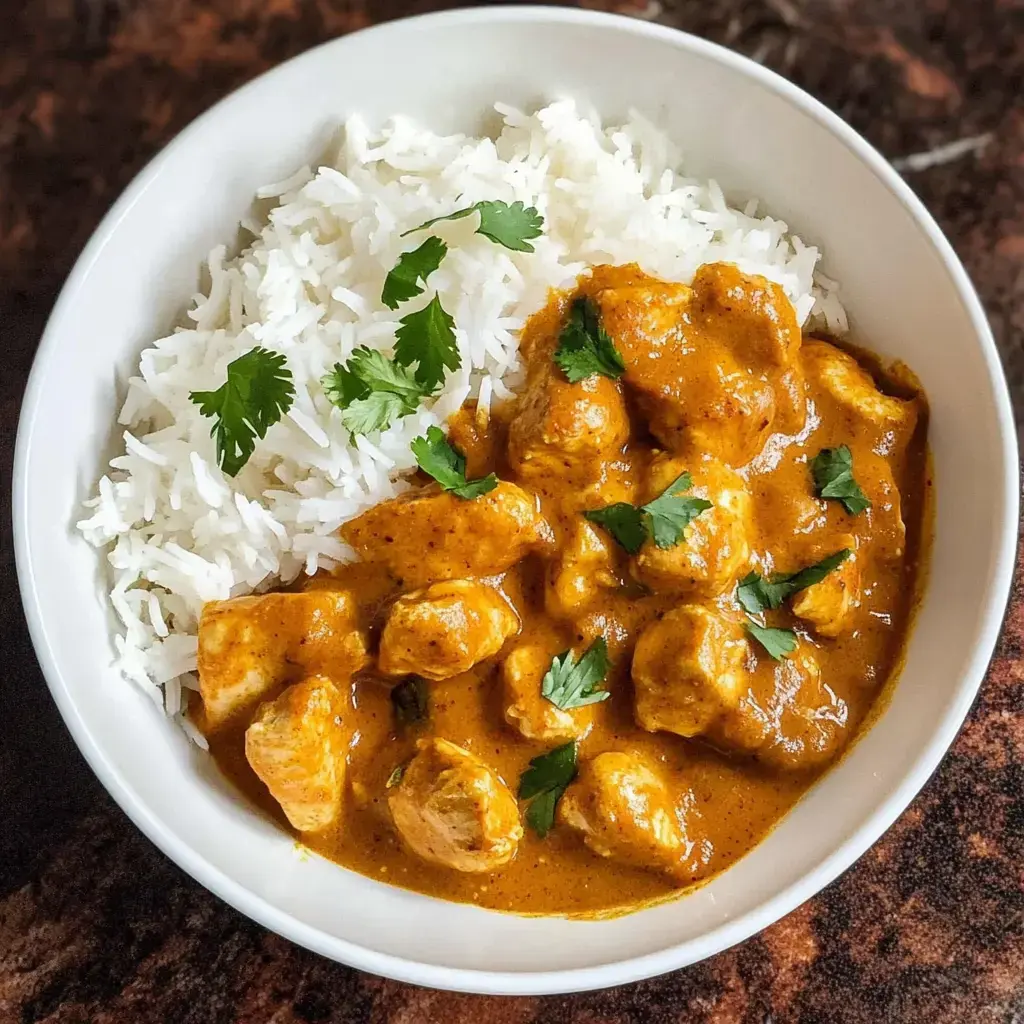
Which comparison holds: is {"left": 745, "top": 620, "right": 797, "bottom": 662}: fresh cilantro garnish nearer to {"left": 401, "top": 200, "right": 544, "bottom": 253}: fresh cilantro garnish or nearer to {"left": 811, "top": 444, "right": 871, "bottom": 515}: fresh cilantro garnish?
{"left": 811, "top": 444, "right": 871, "bottom": 515}: fresh cilantro garnish

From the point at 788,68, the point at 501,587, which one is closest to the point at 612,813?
the point at 501,587

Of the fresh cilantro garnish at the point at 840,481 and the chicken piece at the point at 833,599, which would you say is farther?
the fresh cilantro garnish at the point at 840,481

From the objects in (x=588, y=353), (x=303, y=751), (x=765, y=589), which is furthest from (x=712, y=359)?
(x=303, y=751)

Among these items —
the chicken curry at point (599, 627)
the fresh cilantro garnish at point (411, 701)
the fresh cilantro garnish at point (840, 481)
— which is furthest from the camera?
the fresh cilantro garnish at point (840, 481)

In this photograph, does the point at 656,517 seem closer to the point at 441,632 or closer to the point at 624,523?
the point at 624,523

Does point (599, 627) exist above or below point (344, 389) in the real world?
below

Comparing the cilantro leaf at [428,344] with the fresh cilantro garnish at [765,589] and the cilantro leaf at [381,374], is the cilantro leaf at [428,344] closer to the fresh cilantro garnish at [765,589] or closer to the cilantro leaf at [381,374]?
the cilantro leaf at [381,374]

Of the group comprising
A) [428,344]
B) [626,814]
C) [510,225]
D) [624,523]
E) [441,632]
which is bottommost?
[626,814]

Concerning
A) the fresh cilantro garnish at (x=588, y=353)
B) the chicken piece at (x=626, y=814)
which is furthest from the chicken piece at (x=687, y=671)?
the fresh cilantro garnish at (x=588, y=353)
